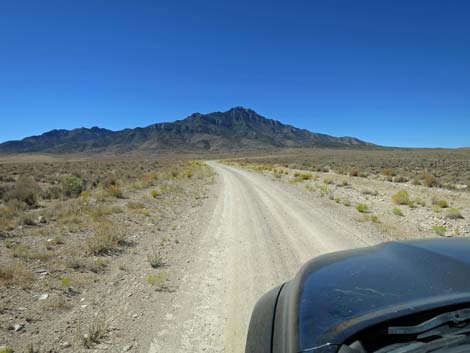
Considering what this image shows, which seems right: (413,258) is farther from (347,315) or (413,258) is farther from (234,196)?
(234,196)

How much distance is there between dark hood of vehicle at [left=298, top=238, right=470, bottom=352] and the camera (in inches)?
56.7

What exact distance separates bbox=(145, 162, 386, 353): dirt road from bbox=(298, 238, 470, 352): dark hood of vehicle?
1.78 m

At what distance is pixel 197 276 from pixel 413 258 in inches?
148

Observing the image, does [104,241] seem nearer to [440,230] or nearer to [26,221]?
[26,221]

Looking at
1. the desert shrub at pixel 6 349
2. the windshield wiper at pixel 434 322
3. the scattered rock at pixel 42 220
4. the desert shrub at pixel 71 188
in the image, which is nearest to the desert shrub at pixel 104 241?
the scattered rock at pixel 42 220

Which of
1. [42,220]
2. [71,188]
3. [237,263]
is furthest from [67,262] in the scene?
[71,188]

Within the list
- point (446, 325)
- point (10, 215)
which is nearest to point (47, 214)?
point (10, 215)

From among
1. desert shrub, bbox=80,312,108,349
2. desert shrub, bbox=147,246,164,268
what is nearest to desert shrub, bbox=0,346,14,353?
desert shrub, bbox=80,312,108,349

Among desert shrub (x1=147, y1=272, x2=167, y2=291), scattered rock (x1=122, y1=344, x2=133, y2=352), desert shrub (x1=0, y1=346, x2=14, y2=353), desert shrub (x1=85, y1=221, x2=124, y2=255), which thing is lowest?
scattered rock (x1=122, y1=344, x2=133, y2=352)

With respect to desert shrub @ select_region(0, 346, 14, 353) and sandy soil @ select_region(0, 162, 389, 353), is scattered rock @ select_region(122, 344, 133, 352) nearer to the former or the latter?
sandy soil @ select_region(0, 162, 389, 353)

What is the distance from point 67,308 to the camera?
405cm

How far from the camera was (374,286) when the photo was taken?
1.82 metres

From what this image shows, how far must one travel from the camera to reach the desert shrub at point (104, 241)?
617 centimetres

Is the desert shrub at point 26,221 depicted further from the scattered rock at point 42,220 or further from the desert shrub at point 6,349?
the desert shrub at point 6,349
